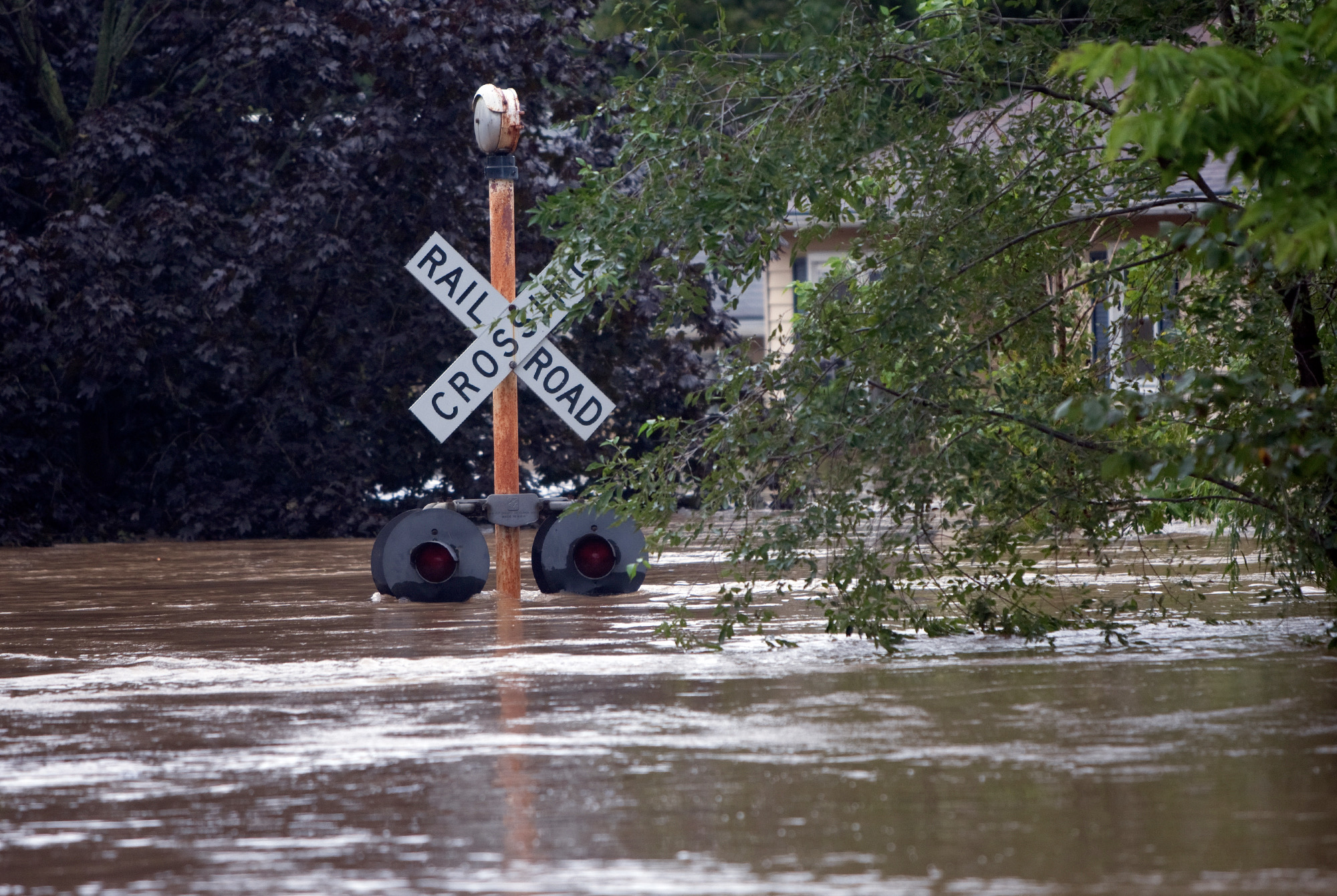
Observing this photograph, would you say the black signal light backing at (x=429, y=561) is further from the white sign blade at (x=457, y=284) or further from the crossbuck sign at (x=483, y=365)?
the white sign blade at (x=457, y=284)

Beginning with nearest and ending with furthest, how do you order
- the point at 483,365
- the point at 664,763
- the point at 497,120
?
the point at 664,763
the point at 483,365
the point at 497,120

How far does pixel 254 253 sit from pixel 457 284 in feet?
32.8

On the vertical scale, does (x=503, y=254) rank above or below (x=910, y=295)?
above

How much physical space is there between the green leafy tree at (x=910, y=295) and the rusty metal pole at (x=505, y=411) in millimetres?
3035

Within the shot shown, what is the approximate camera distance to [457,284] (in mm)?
13266

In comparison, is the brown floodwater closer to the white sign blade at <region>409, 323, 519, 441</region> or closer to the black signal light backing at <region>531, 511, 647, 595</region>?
the white sign blade at <region>409, 323, 519, 441</region>

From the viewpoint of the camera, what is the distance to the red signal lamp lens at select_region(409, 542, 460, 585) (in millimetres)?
13281

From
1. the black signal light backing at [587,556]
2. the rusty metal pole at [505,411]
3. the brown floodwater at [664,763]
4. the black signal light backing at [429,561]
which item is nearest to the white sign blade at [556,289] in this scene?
the brown floodwater at [664,763]

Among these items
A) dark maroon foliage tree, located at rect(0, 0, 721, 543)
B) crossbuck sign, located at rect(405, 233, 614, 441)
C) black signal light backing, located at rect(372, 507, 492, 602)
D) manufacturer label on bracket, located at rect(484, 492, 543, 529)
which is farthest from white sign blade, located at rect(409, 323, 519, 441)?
dark maroon foliage tree, located at rect(0, 0, 721, 543)

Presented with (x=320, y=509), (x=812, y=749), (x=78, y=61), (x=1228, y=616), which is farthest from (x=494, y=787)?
(x=78, y=61)

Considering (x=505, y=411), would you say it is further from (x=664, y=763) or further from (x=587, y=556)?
(x=664, y=763)

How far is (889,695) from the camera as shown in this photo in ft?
27.0

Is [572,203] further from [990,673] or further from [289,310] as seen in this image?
[289,310]

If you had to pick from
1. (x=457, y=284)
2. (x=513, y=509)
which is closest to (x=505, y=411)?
(x=513, y=509)
